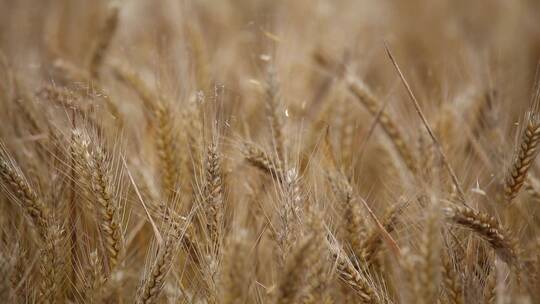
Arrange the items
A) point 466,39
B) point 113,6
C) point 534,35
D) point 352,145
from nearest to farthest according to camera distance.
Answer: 1. point 352,145
2. point 113,6
3. point 466,39
4. point 534,35

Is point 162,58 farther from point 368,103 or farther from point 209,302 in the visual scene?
point 209,302

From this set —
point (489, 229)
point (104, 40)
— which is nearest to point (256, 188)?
point (489, 229)

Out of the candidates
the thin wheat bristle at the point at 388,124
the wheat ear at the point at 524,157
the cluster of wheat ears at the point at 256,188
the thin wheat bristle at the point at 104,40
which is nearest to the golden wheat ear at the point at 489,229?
the cluster of wheat ears at the point at 256,188

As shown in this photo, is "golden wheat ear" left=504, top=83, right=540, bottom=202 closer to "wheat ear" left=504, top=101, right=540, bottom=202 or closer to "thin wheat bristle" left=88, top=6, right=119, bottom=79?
"wheat ear" left=504, top=101, right=540, bottom=202

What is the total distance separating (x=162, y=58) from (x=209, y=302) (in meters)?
0.83

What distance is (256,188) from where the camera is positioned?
1.39m

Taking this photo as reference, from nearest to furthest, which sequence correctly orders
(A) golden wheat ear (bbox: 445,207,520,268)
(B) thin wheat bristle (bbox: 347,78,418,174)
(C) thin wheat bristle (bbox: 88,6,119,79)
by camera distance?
1. (A) golden wheat ear (bbox: 445,207,520,268)
2. (B) thin wheat bristle (bbox: 347,78,418,174)
3. (C) thin wheat bristle (bbox: 88,6,119,79)

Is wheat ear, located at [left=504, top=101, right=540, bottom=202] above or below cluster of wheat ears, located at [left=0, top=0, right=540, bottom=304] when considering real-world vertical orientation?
above

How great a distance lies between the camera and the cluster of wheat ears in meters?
1.07

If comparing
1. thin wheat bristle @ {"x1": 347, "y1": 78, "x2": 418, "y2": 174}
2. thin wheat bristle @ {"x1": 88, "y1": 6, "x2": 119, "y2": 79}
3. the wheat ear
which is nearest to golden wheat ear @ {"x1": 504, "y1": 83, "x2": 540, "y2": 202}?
the wheat ear

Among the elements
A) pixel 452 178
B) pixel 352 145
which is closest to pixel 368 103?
pixel 352 145

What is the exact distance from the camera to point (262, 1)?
315cm

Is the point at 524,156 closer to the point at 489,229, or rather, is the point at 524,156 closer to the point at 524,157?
the point at 524,157

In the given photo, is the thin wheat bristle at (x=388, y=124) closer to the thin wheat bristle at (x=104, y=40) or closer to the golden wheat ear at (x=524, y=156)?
the golden wheat ear at (x=524, y=156)
